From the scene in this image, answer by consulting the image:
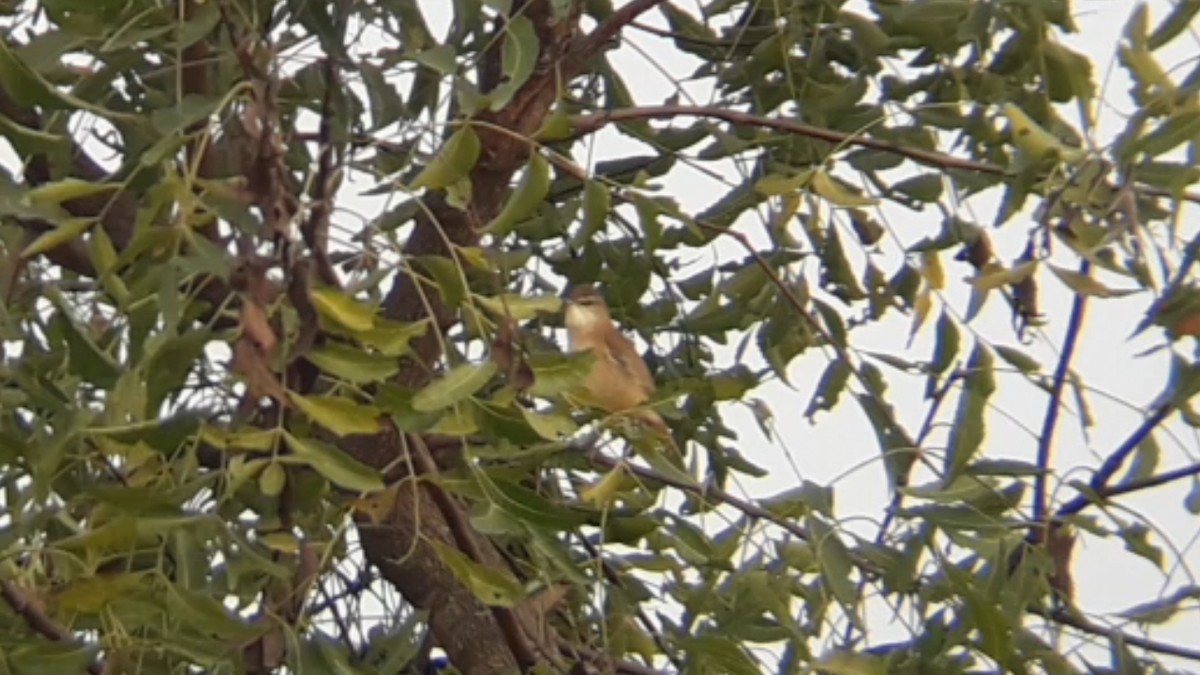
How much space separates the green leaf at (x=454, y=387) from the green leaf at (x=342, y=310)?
0.12 feet

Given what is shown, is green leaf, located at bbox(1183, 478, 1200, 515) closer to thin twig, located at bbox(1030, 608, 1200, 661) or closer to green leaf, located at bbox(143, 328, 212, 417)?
thin twig, located at bbox(1030, 608, 1200, 661)

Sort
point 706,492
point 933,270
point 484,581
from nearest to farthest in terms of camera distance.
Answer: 1. point 484,581
2. point 706,492
3. point 933,270

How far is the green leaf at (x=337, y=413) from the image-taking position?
809 millimetres

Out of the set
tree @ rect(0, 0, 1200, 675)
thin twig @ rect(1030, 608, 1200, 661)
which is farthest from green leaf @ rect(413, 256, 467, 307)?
thin twig @ rect(1030, 608, 1200, 661)

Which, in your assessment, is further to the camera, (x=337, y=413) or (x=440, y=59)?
(x=440, y=59)

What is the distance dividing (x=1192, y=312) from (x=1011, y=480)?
0.55ft

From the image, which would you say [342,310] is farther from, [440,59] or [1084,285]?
[1084,285]

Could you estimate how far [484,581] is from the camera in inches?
35.6

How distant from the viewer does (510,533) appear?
2.91 feet

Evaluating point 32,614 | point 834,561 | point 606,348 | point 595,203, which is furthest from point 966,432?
point 32,614

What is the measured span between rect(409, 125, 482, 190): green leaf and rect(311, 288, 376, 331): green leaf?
76 millimetres

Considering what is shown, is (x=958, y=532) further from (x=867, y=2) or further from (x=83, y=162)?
(x=83, y=162)

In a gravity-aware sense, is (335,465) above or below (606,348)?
below

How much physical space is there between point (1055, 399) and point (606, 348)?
10.4 inches
